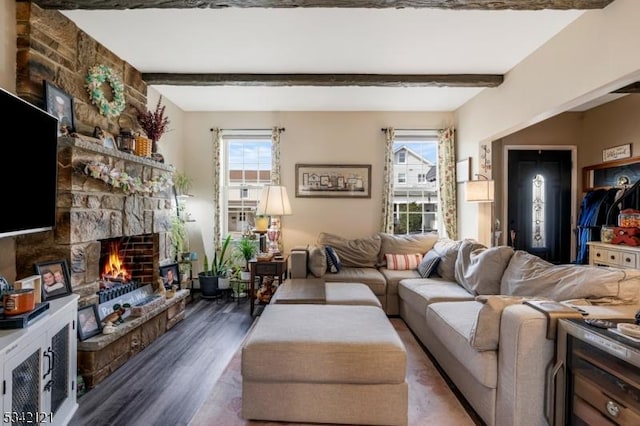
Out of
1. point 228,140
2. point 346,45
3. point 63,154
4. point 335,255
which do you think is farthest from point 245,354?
point 228,140

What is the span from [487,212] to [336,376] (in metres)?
3.16

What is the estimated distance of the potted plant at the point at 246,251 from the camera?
438 cm

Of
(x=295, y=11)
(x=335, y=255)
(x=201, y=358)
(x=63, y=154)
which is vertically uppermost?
(x=295, y=11)

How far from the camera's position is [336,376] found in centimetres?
184

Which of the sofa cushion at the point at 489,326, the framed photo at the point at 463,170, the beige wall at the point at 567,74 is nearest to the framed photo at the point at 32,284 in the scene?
the sofa cushion at the point at 489,326

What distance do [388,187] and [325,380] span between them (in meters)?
3.43

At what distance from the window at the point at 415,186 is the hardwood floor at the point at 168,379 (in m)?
2.89

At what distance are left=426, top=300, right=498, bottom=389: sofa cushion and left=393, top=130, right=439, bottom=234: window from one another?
241 cm

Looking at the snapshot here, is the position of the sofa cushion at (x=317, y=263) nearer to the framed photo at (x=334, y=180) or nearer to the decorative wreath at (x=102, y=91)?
the framed photo at (x=334, y=180)

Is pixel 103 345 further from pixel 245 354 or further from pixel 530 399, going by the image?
pixel 530 399

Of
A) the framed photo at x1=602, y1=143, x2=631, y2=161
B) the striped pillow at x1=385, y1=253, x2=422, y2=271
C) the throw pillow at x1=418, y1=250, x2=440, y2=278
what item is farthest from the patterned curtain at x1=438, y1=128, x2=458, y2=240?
the framed photo at x1=602, y1=143, x2=631, y2=161

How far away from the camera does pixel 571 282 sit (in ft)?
6.86

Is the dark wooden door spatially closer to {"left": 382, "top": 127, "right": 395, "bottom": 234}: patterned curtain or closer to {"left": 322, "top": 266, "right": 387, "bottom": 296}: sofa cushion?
{"left": 382, "top": 127, "right": 395, "bottom": 234}: patterned curtain

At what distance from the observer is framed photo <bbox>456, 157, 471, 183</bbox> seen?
439 cm
